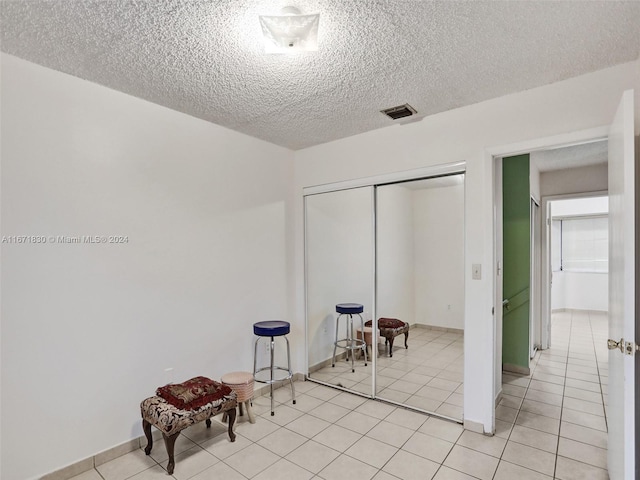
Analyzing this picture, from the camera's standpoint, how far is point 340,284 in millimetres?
3701

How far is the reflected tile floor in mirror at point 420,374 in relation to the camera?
301 cm

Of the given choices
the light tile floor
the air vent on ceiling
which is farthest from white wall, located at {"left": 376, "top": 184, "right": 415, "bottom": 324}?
the light tile floor

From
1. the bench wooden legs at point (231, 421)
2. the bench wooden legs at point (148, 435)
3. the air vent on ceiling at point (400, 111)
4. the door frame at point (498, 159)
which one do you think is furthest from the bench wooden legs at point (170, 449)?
the air vent on ceiling at point (400, 111)

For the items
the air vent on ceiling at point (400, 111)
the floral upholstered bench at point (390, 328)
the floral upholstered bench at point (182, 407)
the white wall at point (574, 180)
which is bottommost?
the floral upholstered bench at point (182, 407)

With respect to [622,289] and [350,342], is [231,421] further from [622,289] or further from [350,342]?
[622,289]

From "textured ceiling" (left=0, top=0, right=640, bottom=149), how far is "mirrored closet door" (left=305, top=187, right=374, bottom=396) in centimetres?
118

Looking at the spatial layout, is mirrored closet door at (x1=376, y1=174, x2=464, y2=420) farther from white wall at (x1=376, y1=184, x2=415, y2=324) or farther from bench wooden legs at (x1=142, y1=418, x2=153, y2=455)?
bench wooden legs at (x1=142, y1=418, x2=153, y2=455)

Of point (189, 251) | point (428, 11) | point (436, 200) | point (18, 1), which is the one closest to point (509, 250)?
point (436, 200)

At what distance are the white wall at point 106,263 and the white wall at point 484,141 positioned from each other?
165 cm

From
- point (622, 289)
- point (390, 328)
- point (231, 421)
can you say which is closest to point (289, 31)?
point (622, 289)

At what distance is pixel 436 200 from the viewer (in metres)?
3.06

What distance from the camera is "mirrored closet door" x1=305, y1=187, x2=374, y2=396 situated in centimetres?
345

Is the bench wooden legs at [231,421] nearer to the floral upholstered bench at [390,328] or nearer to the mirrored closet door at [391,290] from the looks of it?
the mirrored closet door at [391,290]

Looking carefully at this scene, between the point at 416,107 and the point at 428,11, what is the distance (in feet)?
3.77
